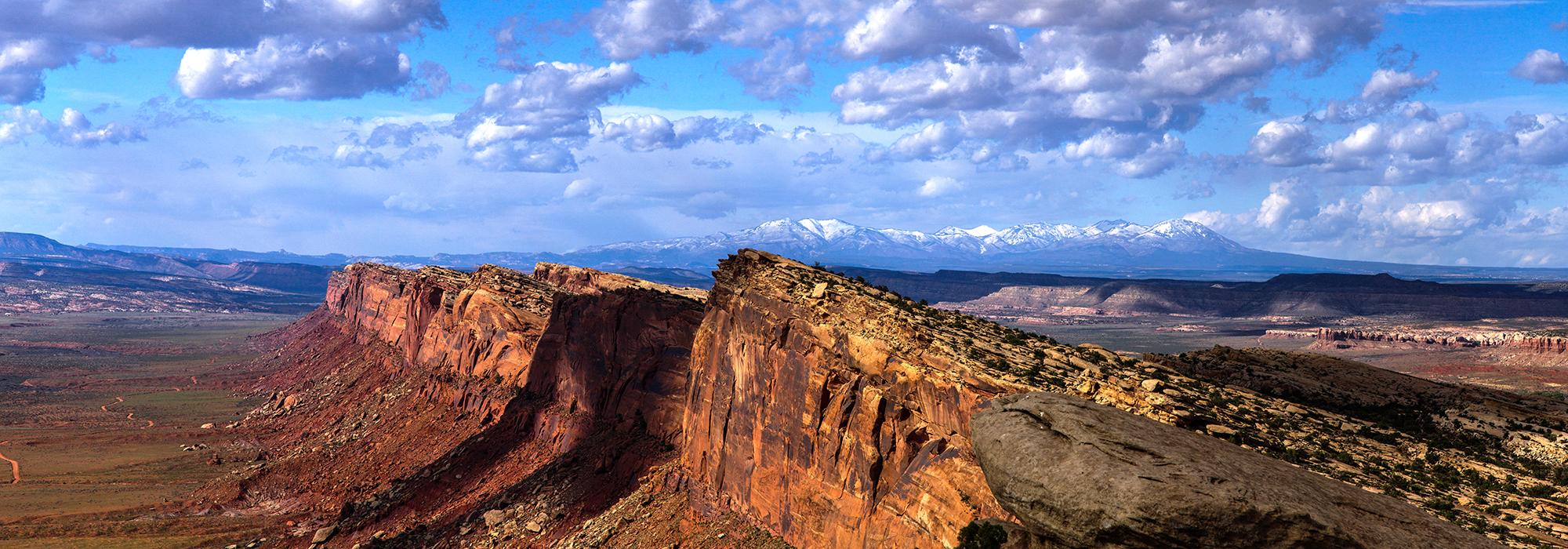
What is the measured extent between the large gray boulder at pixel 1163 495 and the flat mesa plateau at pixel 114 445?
5702cm

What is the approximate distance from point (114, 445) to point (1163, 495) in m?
101

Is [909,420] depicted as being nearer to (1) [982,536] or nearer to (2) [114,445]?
(1) [982,536]

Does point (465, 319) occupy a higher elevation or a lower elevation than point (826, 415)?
higher

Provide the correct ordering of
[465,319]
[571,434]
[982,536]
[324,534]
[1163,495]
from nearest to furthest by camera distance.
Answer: [1163,495] < [982,536] < [571,434] < [324,534] < [465,319]

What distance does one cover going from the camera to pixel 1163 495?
22.3 metres

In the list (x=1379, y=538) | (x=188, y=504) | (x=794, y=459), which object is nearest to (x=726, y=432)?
(x=794, y=459)

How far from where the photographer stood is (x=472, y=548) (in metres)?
55.2

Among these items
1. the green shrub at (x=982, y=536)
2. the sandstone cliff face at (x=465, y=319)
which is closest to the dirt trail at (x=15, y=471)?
the sandstone cliff face at (x=465, y=319)

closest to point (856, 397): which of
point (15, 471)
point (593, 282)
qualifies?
point (593, 282)

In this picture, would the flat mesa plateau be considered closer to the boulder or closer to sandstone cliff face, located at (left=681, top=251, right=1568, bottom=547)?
the boulder

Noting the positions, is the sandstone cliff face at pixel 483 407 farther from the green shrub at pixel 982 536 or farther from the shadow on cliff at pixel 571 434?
the green shrub at pixel 982 536

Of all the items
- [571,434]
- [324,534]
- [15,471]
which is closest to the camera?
[571,434]

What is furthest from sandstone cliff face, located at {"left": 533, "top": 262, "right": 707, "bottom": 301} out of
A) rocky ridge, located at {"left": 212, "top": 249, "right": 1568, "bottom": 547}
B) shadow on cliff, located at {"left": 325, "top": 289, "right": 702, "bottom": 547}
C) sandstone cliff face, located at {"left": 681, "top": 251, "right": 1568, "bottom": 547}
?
sandstone cliff face, located at {"left": 681, "top": 251, "right": 1568, "bottom": 547}

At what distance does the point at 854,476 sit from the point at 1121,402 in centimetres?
952
